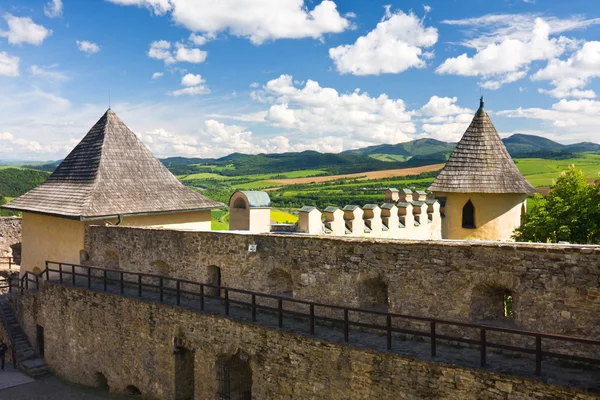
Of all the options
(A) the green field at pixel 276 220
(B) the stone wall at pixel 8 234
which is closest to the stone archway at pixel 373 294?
(A) the green field at pixel 276 220

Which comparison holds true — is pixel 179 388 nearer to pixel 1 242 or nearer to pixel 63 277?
pixel 63 277

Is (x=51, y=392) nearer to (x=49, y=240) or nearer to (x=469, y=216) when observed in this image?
(x=49, y=240)

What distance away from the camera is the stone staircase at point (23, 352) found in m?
15.5

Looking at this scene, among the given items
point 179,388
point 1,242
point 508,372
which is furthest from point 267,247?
point 1,242

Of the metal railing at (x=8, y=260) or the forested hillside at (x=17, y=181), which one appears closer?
the metal railing at (x=8, y=260)

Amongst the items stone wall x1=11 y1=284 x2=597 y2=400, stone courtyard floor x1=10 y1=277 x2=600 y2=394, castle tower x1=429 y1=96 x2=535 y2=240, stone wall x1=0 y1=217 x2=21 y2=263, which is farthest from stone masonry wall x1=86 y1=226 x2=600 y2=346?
stone wall x1=0 y1=217 x2=21 y2=263

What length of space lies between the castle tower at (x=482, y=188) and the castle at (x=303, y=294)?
0.16ft

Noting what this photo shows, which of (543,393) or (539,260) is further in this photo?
(539,260)

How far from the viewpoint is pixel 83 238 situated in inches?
618

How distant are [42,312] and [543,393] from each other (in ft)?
50.3

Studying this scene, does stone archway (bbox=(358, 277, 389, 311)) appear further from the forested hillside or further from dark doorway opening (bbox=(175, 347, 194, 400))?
the forested hillside

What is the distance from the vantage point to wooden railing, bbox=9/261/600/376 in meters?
6.97

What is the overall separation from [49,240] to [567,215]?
17627 mm

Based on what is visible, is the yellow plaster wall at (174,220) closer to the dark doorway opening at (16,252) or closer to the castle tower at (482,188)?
the castle tower at (482,188)
